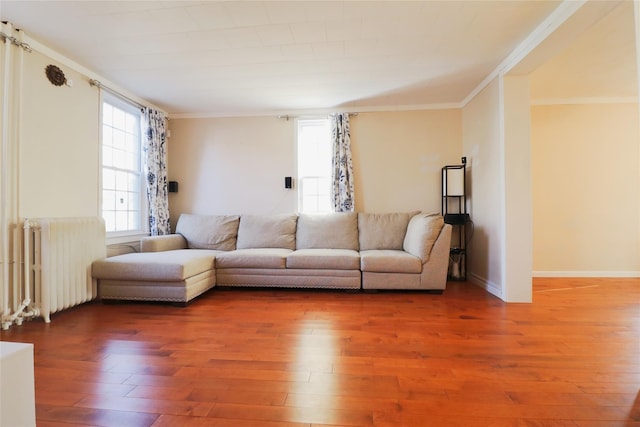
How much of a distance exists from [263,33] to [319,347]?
2.52 m

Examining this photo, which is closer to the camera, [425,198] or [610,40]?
[610,40]

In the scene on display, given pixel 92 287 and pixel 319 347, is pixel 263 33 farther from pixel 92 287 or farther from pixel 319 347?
pixel 92 287

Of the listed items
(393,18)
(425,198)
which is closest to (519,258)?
(425,198)

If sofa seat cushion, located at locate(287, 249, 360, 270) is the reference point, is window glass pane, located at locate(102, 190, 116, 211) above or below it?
above

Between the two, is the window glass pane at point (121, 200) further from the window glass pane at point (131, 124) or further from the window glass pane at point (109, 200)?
the window glass pane at point (131, 124)

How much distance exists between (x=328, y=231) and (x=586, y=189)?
3613 millimetres

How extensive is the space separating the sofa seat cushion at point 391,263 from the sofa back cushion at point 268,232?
1.14 metres

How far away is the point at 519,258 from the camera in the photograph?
116 inches

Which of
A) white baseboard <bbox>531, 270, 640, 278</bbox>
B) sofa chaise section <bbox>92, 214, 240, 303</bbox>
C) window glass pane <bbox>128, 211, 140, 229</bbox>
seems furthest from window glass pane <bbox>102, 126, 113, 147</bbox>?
white baseboard <bbox>531, 270, 640, 278</bbox>

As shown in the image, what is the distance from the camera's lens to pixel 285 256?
11.2ft

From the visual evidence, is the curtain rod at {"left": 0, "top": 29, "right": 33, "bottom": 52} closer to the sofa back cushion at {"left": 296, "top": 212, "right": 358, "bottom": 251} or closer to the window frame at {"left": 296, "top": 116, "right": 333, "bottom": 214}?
the window frame at {"left": 296, "top": 116, "right": 333, "bottom": 214}

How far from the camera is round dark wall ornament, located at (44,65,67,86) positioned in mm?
2689

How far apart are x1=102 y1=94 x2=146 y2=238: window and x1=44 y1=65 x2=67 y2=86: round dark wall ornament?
0.54 m

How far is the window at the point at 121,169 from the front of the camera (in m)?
3.43
